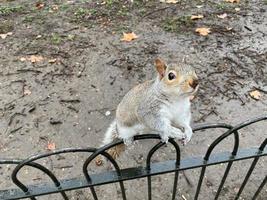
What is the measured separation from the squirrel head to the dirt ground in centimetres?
94

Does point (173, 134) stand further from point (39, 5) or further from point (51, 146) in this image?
point (39, 5)

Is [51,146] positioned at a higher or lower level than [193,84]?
lower

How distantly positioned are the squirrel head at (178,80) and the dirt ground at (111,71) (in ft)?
3.10

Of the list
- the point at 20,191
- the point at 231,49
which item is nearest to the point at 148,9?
the point at 231,49

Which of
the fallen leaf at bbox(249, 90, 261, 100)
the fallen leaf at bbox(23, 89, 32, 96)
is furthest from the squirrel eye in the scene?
the fallen leaf at bbox(23, 89, 32, 96)

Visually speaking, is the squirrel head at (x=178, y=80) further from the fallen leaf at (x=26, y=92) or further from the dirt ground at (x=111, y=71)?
the fallen leaf at (x=26, y=92)

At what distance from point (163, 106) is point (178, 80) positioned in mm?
182

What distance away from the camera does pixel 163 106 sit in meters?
1.80

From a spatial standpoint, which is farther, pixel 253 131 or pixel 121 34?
pixel 121 34

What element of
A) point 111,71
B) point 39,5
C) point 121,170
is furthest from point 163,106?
point 39,5

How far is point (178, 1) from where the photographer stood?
4.34m

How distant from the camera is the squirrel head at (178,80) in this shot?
163 cm

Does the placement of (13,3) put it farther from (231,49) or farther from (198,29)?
(231,49)

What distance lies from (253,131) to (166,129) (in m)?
1.25
